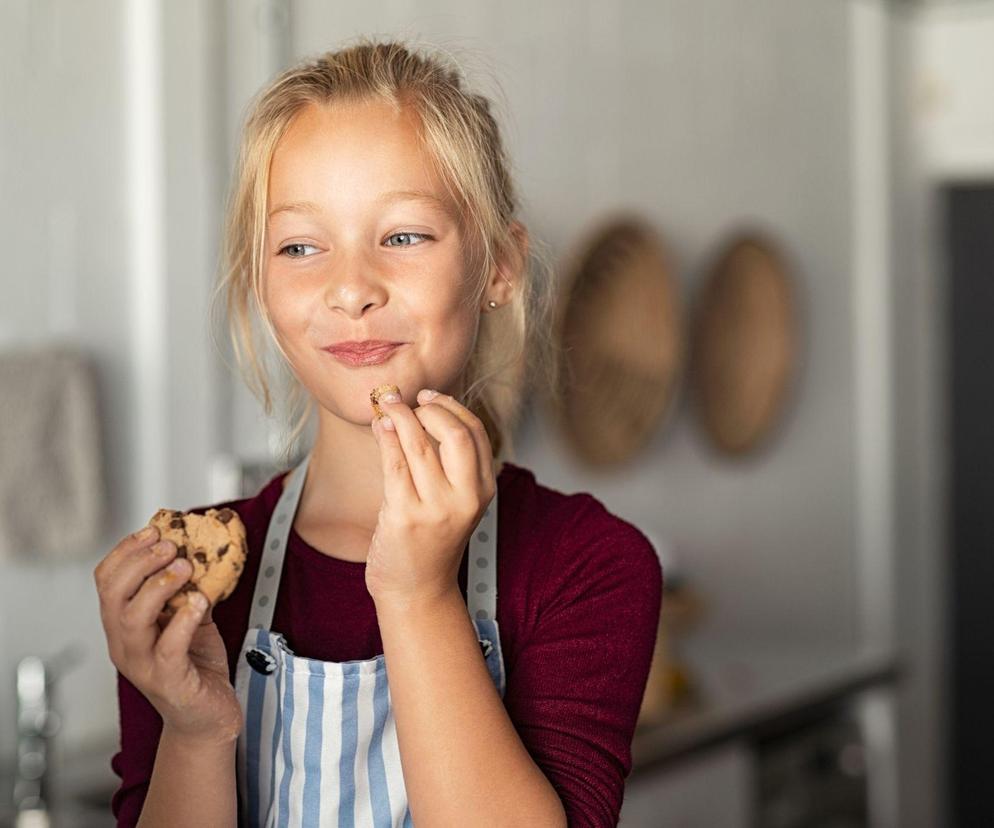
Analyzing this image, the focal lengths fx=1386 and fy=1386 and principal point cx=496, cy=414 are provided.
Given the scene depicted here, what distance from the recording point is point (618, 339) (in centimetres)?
281

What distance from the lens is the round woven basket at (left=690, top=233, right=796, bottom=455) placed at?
3.15 m

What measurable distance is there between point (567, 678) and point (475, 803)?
0.11m

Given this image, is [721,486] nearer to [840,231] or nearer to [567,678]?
[840,231]

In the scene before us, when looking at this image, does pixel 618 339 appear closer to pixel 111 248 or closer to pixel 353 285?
pixel 111 248

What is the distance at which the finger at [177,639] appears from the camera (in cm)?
67

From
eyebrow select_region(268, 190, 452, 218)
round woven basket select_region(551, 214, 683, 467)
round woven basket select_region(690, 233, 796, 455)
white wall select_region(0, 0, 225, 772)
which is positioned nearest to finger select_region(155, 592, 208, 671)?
eyebrow select_region(268, 190, 452, 218)

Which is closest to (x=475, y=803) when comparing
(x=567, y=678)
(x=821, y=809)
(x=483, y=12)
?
(x=567, y=678)

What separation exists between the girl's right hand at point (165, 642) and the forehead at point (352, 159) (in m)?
0.20

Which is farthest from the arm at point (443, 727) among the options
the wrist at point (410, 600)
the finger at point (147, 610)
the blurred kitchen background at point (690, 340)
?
the blurred kitchen background at point (690, 340)

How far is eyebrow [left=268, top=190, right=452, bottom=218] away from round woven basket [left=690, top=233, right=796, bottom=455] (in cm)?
243

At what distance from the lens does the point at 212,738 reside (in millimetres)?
709

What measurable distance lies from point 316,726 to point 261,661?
5 centimetres

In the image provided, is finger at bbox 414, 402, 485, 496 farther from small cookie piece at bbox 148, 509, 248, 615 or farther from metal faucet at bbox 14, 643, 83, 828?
metal faucet at bbox 14, 643, 83, 828

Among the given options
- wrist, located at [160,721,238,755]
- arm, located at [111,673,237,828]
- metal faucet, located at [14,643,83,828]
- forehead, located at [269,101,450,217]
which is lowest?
metal faucet, located at [14,643,83,828]
